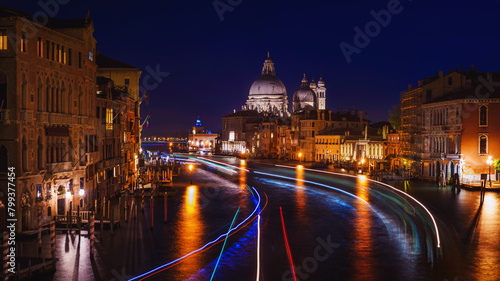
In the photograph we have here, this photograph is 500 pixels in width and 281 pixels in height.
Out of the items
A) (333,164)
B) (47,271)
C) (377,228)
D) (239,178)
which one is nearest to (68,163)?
(47,271)

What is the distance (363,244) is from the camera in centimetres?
2719

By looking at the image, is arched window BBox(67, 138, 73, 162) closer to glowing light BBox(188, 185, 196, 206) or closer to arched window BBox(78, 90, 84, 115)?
arched window BBox(78, 90, 84, 115)

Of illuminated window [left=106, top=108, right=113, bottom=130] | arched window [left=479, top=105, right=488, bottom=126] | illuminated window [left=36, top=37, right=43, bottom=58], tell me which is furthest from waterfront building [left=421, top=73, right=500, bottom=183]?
illuminated window [left=36, top=37, right=43, bottom=58]

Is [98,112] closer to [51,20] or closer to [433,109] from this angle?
[51,20]

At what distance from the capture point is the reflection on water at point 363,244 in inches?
861

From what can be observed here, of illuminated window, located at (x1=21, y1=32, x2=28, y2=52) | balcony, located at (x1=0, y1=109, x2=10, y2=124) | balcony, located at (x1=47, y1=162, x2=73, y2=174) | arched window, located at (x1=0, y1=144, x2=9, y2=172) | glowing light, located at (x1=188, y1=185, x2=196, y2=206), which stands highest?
illuminated window, located at (x1=21, y1=32, x2=28, y2=52)

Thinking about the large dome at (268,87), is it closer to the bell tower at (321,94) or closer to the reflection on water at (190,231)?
the bell tower at (321,94)

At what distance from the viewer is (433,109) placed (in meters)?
61.0

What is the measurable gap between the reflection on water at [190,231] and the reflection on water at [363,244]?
693 centimetres

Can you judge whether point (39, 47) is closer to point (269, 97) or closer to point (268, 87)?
point (269, 97)

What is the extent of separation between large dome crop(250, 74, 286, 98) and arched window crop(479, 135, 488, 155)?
128013mm

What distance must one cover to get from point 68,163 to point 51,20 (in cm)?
912

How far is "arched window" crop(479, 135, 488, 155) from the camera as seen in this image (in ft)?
180

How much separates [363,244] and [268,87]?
157m
